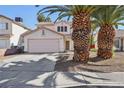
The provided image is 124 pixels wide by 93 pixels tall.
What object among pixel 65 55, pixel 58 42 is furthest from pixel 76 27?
pixel 58 42

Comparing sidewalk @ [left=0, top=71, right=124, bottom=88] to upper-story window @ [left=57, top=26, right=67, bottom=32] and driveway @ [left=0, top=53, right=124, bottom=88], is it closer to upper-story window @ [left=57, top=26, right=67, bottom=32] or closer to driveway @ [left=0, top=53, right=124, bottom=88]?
driveway @ [left=0, top=53, right=124, bottom=88]

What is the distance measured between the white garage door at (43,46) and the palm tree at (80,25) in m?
7.44

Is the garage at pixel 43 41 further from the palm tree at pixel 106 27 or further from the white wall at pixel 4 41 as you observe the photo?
the palm tree at pixel 106 27

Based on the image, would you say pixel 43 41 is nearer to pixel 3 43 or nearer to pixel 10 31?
pixel 3 43

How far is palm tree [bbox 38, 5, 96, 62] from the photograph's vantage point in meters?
17.5

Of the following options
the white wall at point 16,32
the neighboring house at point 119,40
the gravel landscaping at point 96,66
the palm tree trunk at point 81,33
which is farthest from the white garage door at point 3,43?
the palm tree trunk at point 81,33

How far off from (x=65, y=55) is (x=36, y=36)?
9.85m

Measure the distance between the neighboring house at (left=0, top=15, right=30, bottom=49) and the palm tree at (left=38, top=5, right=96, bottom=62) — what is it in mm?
10519

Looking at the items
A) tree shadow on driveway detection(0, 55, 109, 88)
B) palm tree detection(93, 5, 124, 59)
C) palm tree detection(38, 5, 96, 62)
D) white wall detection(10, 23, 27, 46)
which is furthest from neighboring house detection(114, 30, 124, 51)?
tree shadow on driveway detection(0, 55, 109, 88)

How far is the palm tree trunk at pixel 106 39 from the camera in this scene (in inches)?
770

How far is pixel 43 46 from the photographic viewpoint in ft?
90.6

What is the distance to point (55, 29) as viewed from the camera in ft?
100
